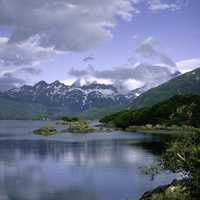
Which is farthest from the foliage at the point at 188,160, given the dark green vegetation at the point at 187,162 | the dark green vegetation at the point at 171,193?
the dark green vegetation at the point at 171,193

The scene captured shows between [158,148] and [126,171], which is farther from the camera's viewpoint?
[158,148]

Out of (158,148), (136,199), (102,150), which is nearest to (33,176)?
(136,199)

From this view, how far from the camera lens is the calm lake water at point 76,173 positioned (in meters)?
69.7

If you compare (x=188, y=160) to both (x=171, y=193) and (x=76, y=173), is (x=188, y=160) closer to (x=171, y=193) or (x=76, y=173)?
(x=171, y=193)

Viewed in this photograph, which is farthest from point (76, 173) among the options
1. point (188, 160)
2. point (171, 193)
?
point (188, 160)

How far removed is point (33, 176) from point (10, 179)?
5699 millimetres

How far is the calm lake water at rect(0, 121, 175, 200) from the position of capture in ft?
229

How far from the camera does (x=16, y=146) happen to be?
151125 mm

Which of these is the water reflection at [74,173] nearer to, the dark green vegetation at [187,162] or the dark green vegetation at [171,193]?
the dark green vegetation at [171,193]

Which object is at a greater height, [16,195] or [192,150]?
[192,150]

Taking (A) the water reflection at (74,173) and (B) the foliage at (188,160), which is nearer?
(B) the foliage at (188,160)

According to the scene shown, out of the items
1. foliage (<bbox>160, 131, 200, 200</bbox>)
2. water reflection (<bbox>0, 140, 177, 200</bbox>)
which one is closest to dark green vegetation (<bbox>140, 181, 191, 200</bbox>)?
foliage (<bbox>160, 131, 200, 200</bbox>)

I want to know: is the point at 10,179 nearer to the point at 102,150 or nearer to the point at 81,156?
the point at 81,156

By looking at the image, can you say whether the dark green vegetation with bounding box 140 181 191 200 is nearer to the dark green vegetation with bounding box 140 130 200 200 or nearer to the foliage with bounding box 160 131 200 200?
the dark green vegetation with bounding box 140 130 200 200
